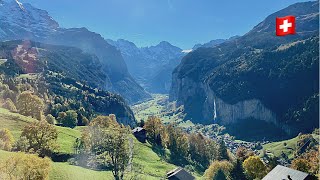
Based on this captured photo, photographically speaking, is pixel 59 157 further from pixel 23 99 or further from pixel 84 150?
pixel 23 99

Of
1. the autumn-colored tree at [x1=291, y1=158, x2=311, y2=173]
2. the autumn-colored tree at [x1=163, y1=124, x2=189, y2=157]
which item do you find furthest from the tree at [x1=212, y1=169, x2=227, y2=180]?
the autumn-colored tree at [x1=163, y1=124, x2=189, y2=157]

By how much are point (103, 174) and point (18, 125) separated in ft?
135

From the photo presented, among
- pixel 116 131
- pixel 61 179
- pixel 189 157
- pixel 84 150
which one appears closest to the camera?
pixel 61 179

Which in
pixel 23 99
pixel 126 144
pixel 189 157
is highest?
pixel 23 99

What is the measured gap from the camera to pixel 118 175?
91500mm

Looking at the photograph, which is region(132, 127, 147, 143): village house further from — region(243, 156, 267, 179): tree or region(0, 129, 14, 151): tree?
region(0, 129, 14, 151): tree

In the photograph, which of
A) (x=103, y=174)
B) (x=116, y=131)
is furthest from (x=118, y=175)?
(x=116, y=131)

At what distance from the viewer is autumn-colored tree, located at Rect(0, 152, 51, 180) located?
55.9 metres

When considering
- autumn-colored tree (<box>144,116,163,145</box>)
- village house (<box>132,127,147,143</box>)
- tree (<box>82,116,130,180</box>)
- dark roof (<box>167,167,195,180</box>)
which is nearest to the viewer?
tree (<box>82,116,130,180</box>)

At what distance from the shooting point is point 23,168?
58188mm

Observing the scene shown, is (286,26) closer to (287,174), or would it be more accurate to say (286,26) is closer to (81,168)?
(287,174)

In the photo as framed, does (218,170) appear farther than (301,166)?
Yes

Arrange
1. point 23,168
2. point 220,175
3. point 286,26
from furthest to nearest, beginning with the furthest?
point 220,175, point 23,168, point 286,26

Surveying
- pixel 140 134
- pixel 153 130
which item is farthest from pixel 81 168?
pixel 153 130
